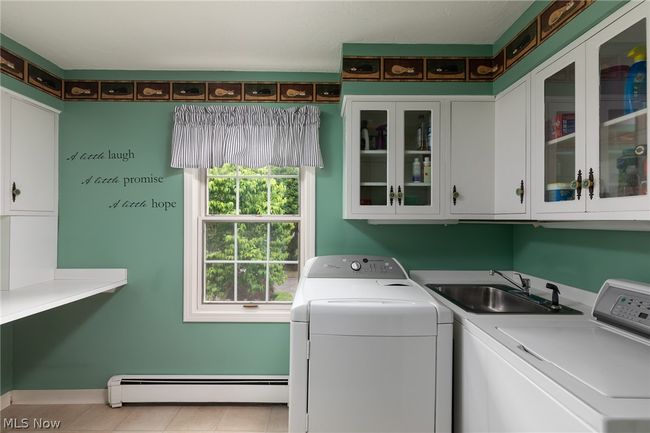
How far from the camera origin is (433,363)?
161 centimetres

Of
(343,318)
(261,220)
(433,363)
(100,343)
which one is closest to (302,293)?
(343,318)

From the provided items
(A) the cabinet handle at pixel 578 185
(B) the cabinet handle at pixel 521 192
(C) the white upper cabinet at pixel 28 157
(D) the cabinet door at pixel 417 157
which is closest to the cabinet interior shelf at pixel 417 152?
(D) the cabinet door at pixel 417 157

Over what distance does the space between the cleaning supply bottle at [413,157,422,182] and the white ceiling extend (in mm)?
750

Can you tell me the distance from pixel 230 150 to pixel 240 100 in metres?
0.40

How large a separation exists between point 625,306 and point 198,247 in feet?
7.97

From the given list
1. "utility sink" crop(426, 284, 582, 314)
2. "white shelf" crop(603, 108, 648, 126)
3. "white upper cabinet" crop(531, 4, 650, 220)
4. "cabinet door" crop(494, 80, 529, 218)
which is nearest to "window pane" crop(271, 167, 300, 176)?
"utility sink" crop(426, 284, 582, 314)

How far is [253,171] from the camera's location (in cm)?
279

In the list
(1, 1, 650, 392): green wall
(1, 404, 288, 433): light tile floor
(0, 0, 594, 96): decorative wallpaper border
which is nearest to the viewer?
(0, 0, 594, 96): decorative wallpaper border

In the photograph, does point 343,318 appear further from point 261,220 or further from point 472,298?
point 261,220

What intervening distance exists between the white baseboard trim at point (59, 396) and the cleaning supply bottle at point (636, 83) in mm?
3383

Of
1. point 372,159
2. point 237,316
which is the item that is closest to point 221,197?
point 237,316

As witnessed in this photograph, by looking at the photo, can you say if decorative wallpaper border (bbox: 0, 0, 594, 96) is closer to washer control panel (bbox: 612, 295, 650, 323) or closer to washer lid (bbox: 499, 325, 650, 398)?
washer control panel (bbox: 612, 295, 650, 323)

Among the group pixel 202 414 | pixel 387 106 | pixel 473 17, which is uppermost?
pixel 473 17

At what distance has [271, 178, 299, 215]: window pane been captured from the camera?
2.77 m
